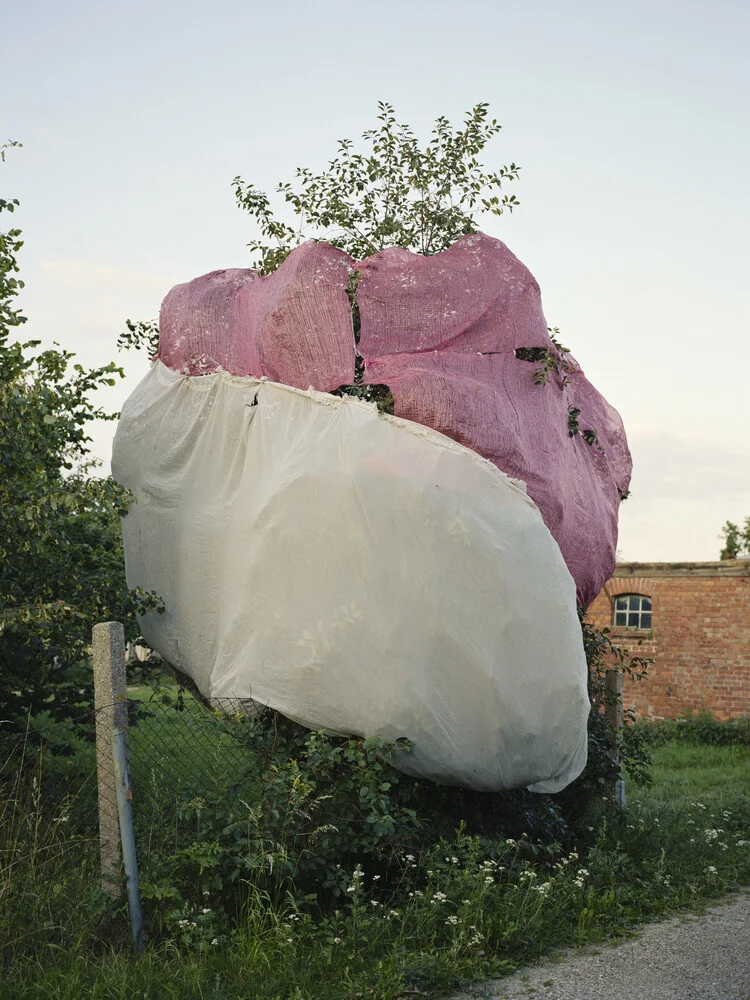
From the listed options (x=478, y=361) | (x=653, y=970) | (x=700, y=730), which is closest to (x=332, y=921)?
(x=653, y=970)

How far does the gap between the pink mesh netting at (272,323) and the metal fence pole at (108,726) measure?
2120mm

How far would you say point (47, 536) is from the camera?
565 centimetres

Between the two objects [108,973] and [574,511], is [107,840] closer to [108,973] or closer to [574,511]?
[108,973]

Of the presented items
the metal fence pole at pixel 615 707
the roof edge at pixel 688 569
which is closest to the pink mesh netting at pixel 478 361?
the metal fence pole at pixel 615 707

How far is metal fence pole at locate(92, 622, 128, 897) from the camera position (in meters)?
4.75

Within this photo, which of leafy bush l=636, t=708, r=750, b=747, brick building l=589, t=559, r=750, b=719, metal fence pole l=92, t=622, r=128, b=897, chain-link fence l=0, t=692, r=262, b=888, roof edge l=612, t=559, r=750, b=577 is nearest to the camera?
metal fence pole l=92, t=622, r=128, b=897

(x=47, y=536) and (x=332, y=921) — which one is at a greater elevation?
(x=47, y=536)

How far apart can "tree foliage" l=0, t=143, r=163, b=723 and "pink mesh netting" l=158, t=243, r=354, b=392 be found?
67 cm

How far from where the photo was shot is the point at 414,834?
5.43 meters

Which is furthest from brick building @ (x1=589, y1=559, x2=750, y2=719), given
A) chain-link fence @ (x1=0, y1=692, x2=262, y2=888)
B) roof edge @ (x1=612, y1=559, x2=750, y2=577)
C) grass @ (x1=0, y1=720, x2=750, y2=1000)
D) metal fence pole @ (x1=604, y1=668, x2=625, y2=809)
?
Result: chain-link fence @ (x1=0, y1=692, x2=262, y2=888)

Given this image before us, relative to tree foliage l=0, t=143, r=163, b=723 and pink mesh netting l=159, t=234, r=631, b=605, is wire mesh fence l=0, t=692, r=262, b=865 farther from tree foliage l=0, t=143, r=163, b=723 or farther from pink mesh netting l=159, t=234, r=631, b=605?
pink mesh netting l=159, t=234, r=631, b=605

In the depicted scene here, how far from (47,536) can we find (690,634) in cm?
1310

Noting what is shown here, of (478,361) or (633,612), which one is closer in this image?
(478,361)

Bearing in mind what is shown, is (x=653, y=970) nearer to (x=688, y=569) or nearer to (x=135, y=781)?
(x=135, y=781)
